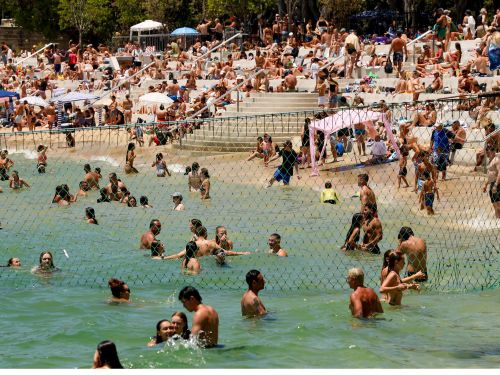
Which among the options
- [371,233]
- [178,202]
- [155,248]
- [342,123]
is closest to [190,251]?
[155,248]

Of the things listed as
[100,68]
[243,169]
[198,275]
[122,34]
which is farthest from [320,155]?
[122,34]

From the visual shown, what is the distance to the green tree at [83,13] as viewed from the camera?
2195 inches

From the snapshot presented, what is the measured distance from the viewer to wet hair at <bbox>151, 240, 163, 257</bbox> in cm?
2088

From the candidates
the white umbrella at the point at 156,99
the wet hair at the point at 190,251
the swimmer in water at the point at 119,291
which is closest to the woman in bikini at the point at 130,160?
the white umbrella at the point at 156,99

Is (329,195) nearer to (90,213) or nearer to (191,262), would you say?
(90,213)

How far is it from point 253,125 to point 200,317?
2005 cm

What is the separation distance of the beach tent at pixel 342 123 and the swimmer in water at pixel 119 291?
38.3ft

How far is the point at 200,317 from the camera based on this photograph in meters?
13.7

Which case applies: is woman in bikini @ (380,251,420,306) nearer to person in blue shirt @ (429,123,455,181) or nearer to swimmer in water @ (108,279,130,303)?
swimmer in water @ (108,279,130,303)

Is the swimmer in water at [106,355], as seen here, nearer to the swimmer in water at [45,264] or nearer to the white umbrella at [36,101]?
the swimmer in water at [45,264]
